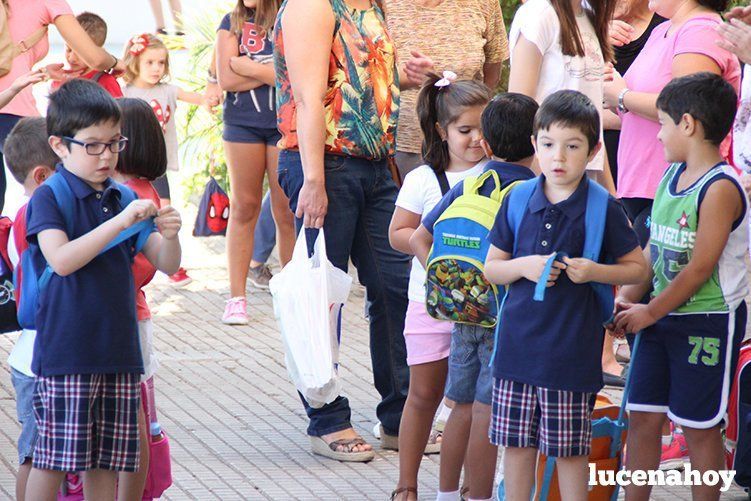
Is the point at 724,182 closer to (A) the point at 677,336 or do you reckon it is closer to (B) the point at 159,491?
(A) the point at 677,336

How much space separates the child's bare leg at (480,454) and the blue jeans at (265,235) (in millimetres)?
4823

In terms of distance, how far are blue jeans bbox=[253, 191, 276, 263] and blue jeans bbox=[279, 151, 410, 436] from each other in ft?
12.0

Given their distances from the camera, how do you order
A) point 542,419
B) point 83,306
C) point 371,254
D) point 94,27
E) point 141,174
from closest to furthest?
point 83,306, point 542,419, point 141,174, point 371,254, point 94,27

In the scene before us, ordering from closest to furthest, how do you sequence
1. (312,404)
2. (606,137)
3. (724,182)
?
(724,182)
(312,404)
(606,137)

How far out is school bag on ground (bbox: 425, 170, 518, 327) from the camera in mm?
4141

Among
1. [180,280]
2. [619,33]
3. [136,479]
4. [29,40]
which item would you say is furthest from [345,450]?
[180,280]

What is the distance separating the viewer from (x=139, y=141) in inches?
167

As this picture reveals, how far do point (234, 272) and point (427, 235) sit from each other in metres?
3.64

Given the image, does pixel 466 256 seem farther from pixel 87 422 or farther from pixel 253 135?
pixel 253 135

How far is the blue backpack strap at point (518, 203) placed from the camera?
3891mm

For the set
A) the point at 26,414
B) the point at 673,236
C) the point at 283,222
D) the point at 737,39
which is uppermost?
the point at 737,39

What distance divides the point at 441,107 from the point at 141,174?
115cm

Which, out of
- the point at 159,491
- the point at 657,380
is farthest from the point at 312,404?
the point at 657,380

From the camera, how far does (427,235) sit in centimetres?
434
